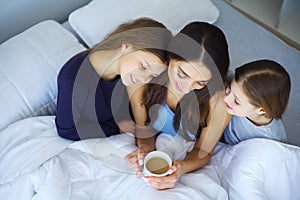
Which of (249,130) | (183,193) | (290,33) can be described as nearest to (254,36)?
(290,33)

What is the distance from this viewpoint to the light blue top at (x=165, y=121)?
3.73 feet

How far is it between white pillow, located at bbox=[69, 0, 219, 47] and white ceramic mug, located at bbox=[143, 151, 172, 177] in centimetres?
51

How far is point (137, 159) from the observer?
1.09 metres

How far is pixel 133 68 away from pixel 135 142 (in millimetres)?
274

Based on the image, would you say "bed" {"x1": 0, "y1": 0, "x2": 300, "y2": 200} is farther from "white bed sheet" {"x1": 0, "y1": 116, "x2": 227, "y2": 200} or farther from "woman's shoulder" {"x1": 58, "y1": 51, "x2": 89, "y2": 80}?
"woman's shoulder" {"x1": 58, "y1": 51, "x2": 89, "y2": 80}

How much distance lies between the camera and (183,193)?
100cm

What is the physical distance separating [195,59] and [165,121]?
0.29m

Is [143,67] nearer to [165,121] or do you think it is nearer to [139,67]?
[139,67]

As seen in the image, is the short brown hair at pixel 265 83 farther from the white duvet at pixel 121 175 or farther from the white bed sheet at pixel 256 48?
the white bed sheet at pixel 256 48

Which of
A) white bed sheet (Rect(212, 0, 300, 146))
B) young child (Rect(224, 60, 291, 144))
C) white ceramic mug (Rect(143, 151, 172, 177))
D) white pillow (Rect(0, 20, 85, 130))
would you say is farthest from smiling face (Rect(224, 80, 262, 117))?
white pillow (Rect(0, 20, 85, 130))

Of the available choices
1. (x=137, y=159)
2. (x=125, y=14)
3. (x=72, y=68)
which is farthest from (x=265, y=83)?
(x=125, y=14)

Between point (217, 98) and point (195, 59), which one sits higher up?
point (195, 59)

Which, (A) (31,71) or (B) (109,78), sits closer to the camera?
(B) (109,78)

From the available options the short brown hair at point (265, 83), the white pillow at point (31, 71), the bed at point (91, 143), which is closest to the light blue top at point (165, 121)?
the bed at point (91, 143)
